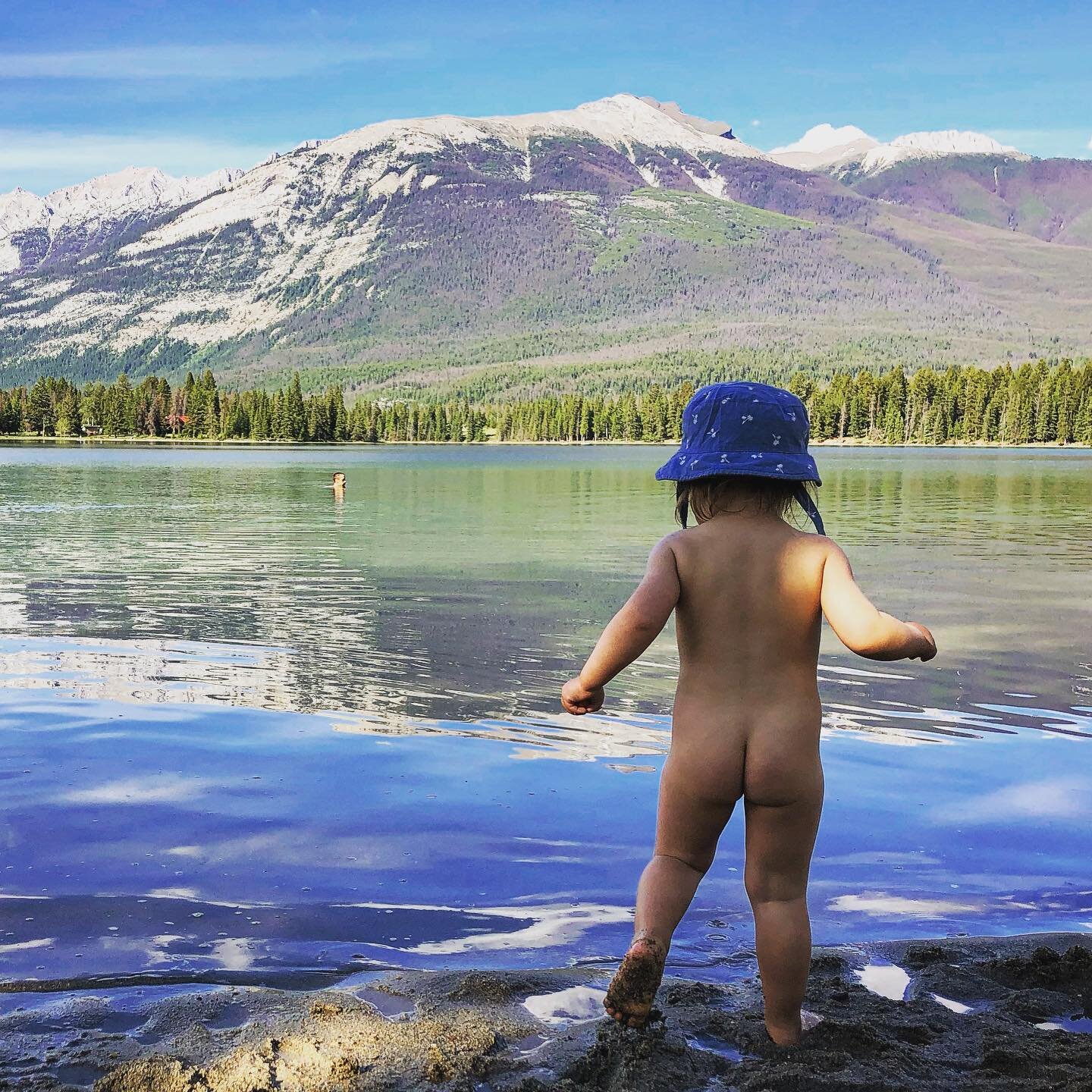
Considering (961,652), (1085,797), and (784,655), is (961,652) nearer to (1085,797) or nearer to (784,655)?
(1085,797)

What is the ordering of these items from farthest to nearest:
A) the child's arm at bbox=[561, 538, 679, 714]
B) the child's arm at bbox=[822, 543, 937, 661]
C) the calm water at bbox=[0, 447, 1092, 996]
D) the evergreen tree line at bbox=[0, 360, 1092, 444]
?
the evergreen tree line at bbox=[0, 360, 1092, 444] < the calm water at bbox=[0, 447, 1092, 996] < the child's arm at bbox=[561, 538, 679, 714] < the child's arm at bbox=[822, 543, 937, 661]

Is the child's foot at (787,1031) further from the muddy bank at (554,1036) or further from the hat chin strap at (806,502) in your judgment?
the hat chin strap at (806,502)

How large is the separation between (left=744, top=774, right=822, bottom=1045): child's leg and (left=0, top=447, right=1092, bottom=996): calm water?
671 millimetres

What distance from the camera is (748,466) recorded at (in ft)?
14.2

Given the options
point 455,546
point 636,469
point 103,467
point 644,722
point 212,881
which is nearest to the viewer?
point 212,881

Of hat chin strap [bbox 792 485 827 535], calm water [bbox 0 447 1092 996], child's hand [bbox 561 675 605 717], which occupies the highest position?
hat chin strap [bbox 792 485 827 535]

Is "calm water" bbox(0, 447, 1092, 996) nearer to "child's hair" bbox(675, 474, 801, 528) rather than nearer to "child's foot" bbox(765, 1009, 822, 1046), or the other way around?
"child's foot" bbox(765, 1009, 822, 1046)

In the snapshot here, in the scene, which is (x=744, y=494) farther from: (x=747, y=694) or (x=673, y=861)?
(x=673, y=861)

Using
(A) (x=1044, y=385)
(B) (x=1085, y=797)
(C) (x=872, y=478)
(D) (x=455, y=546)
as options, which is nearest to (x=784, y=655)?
(B) (x=1085, y=797)

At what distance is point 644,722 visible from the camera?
9.58 m

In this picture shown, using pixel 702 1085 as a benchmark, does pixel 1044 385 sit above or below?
above

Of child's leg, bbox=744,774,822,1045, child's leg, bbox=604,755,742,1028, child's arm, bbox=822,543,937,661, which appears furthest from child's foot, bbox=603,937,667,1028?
child's arm, bbox=822,543,937,661

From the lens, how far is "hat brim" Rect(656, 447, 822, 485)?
430 cm

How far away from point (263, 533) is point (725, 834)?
2187 cm
